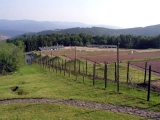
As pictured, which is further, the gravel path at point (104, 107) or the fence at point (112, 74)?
the fence at point (112, 74)

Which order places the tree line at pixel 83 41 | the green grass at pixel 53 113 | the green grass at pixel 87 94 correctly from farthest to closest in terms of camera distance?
the tree line at pixel 83 41
the green grass at pixel 87 94
the green grass at pixel 53 113

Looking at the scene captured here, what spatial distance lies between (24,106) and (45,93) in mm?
3898

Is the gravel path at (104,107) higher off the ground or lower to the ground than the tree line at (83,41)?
lower

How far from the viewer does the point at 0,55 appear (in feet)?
147

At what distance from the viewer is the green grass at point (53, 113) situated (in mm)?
15477

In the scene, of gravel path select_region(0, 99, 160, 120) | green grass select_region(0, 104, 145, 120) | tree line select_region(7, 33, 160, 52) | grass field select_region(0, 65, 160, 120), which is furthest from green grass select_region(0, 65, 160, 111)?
tree line select_region(7, 33, 160, 52)

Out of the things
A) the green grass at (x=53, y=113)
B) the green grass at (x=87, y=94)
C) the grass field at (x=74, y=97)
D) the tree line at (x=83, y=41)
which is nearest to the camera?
the green grass at (x=53, y=113)

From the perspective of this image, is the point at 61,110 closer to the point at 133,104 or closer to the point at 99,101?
the point at 99,101

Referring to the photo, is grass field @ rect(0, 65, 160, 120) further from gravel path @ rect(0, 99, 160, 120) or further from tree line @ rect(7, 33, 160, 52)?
tree line @ rect(7, 33, 160, 52)

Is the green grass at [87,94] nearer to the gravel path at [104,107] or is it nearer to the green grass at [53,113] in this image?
the gravel path at [104,107]

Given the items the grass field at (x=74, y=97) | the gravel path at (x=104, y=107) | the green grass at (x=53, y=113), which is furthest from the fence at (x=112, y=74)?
the green grass at (x=53, y=113)

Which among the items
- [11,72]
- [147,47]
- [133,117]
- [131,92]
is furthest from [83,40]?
[133,117]

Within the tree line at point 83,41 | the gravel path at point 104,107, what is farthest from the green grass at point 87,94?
the tree line at point 83,41

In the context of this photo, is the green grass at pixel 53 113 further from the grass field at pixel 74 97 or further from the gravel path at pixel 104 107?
the gravel path at pixel 104 107
